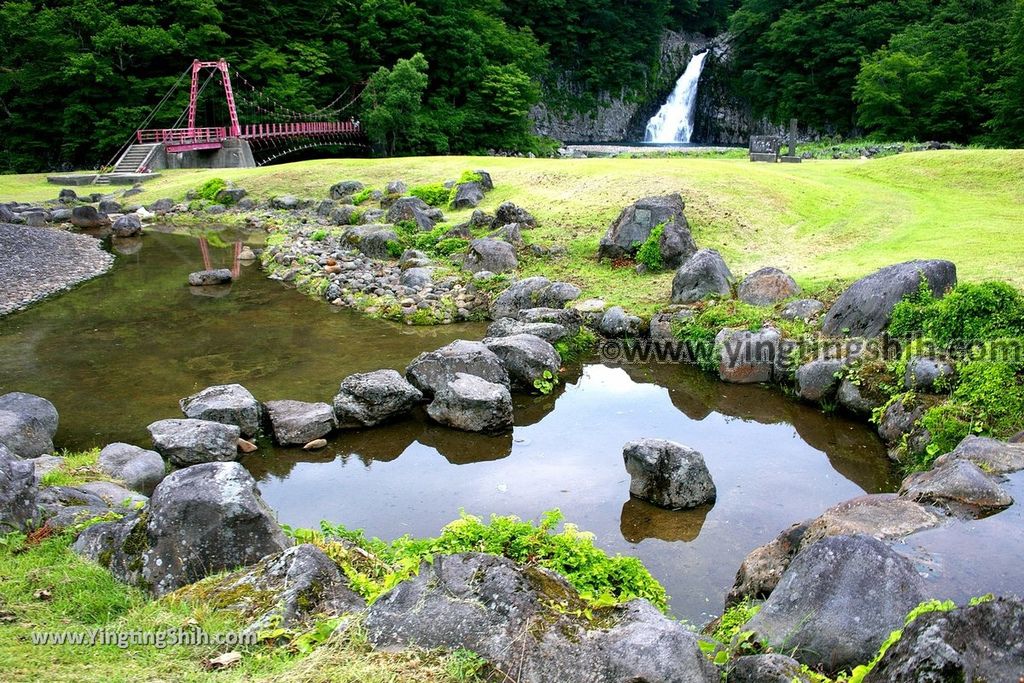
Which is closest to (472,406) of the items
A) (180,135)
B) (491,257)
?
(491,257)

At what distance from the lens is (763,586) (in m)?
6.58

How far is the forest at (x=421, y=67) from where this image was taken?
38.8 m

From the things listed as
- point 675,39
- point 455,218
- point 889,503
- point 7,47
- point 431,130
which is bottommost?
point 889,503

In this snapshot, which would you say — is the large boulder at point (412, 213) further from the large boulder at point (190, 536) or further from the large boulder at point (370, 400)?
the large boulder at point (190, 536)

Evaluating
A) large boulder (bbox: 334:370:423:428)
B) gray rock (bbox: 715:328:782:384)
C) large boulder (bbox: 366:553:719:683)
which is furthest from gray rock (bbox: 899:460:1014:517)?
large boulder (bbox: 334:370:423:428)

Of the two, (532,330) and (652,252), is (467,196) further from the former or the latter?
(532,330)

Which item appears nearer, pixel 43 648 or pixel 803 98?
pixel 43 648

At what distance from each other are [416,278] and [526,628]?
14536 millimetres

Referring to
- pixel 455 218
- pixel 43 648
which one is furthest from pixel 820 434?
pixel 455 218

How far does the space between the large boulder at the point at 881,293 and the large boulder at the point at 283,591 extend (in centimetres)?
962

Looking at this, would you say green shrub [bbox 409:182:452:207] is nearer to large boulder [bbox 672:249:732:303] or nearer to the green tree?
large boulder [bbox 672:249:732:303]

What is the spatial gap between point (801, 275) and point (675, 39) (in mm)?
61268

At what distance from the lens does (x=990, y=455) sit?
7531 millimetres

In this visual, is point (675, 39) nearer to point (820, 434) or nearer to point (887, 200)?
point (887, 200)
